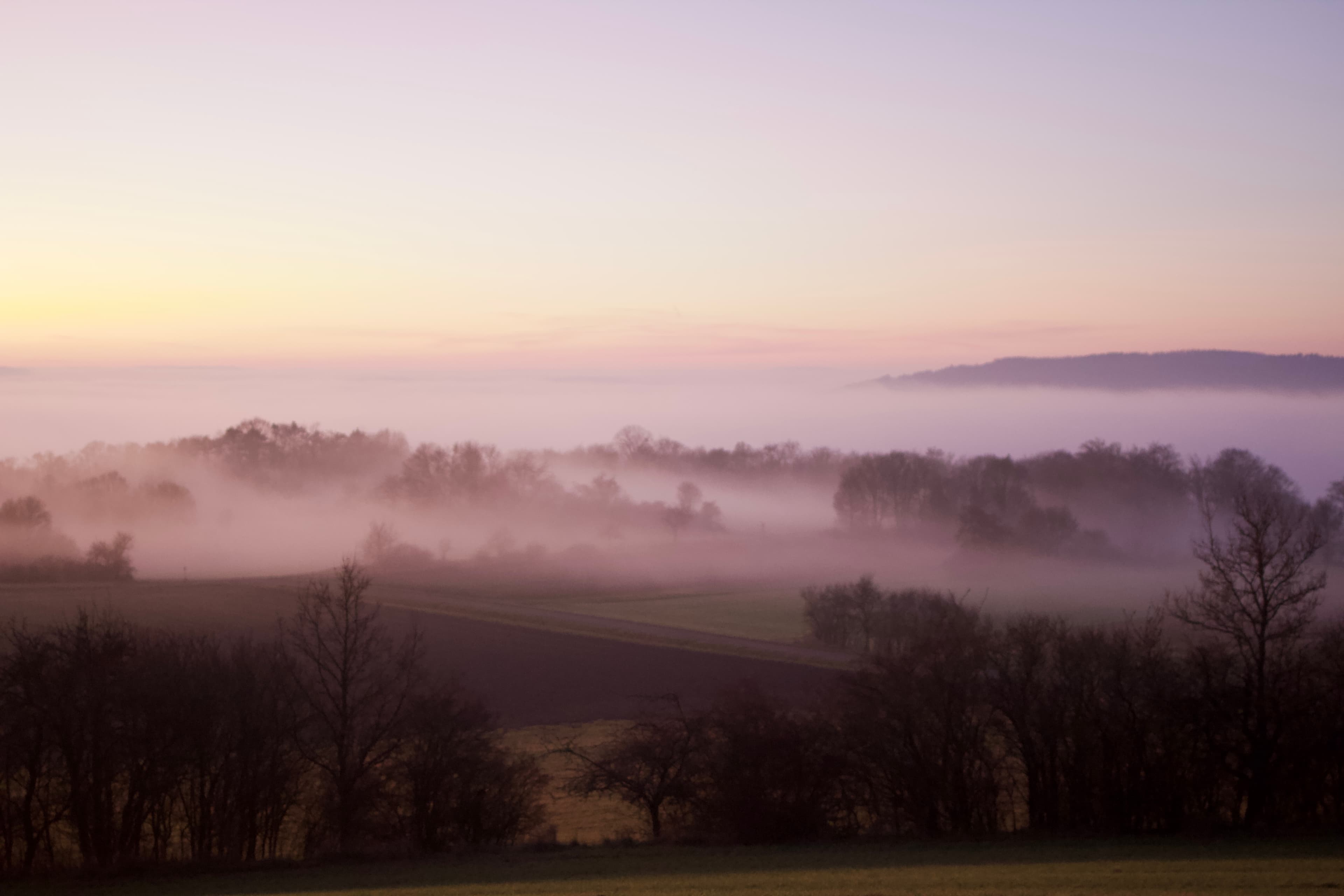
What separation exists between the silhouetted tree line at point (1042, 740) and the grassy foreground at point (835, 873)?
3480mm

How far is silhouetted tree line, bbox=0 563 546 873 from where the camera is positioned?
25812 mm

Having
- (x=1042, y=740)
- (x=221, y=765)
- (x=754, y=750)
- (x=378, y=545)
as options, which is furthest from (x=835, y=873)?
(x=378, y=545)

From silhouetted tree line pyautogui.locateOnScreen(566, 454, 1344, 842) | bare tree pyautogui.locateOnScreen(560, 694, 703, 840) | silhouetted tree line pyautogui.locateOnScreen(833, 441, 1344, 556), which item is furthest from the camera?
silhouetted tree line pyautogui.locateOnScreen(833, 441, 1344, 556)

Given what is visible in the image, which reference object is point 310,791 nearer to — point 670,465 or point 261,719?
point 261,719

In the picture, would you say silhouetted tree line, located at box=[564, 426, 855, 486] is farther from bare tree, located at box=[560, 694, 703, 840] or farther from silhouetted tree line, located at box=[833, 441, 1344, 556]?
bare tree, located at box=[560, 694, 703, 840]

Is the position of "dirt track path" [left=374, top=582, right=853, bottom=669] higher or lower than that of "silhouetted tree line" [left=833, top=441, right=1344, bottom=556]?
lower

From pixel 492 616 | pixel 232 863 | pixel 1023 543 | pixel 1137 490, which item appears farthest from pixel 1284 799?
pixel 1137 490

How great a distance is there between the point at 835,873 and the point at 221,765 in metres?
17.6

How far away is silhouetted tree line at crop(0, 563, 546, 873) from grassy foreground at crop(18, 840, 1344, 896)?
3538 mm

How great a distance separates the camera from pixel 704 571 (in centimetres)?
9600

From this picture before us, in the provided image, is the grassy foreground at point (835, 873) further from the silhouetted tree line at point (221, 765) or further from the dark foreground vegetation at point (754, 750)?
the silhouetted tree line at point (221, 765)

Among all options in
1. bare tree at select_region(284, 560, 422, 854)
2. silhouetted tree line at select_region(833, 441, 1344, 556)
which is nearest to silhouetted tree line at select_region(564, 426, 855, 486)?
silhouetted tree line at select_region(833, 441, 1344, 556)

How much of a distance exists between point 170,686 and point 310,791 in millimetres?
5032

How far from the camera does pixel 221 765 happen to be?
89.6ft
